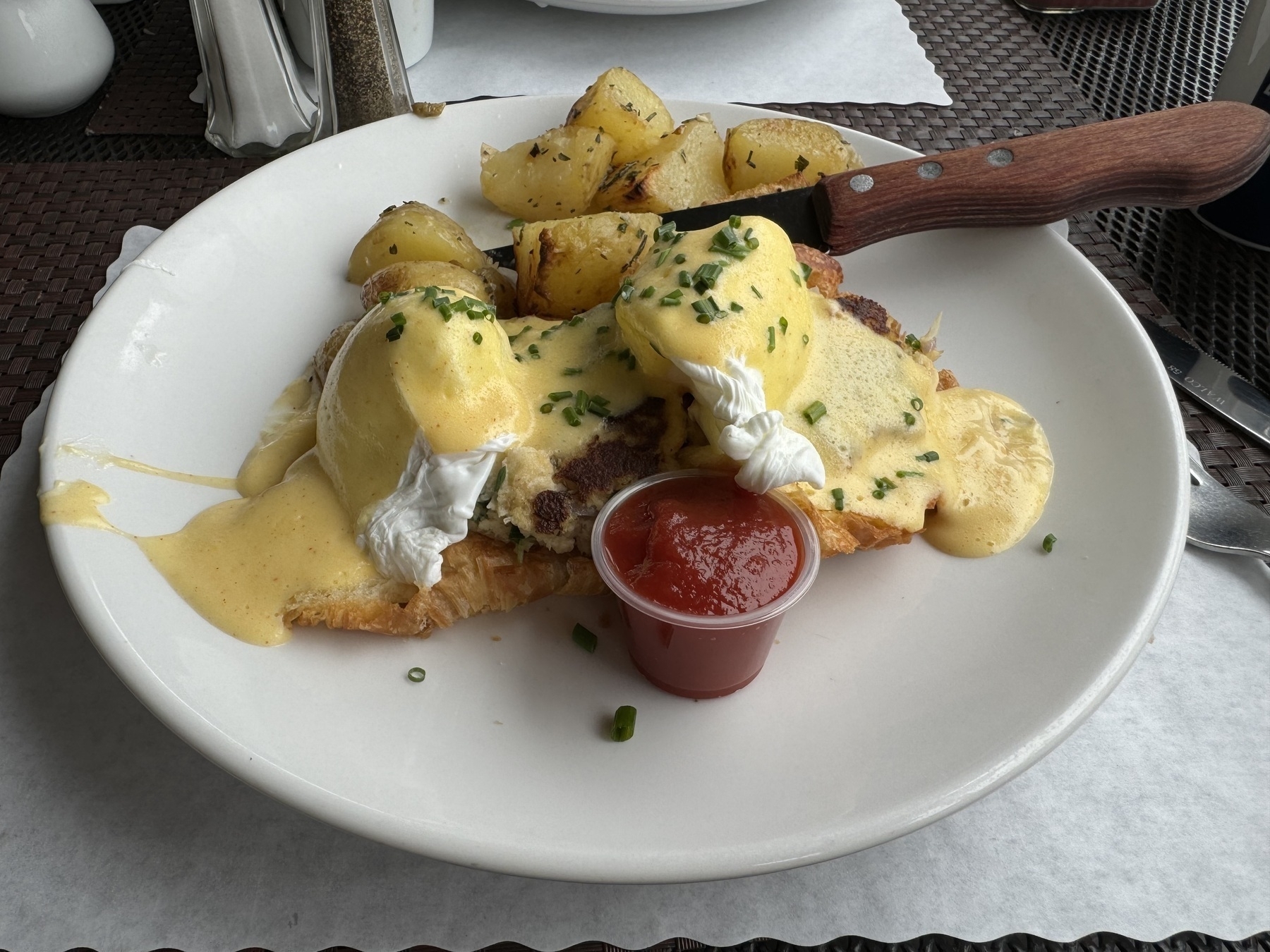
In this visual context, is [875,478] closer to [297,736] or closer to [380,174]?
[297,736]

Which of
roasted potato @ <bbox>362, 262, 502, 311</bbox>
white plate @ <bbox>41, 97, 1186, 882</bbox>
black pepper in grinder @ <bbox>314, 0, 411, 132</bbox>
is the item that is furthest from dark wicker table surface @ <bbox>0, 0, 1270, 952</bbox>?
roasted potato @ <bbox>362, 262, 502, 311</bbox>

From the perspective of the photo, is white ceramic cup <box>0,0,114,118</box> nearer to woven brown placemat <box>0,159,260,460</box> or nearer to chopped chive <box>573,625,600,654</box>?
woven brown placemat <box>0,159,260,460</box>

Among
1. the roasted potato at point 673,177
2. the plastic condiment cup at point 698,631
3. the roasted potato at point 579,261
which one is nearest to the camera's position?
the plastic condiment cup at point 698,631

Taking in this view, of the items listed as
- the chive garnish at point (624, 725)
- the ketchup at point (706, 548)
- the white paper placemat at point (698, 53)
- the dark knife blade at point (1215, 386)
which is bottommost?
the dark knife blade at point (1215, 386)

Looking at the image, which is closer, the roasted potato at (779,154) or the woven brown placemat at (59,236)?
the woven brown placemat at (59,236)

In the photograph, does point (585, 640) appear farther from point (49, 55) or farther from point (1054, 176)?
point (49, 55)

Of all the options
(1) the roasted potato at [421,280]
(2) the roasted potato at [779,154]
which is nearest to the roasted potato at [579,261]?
(1) the roasted potato at [421,280]

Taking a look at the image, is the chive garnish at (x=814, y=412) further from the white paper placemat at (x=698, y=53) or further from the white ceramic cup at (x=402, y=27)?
the white ceramic cup at (x=402, y=27)
